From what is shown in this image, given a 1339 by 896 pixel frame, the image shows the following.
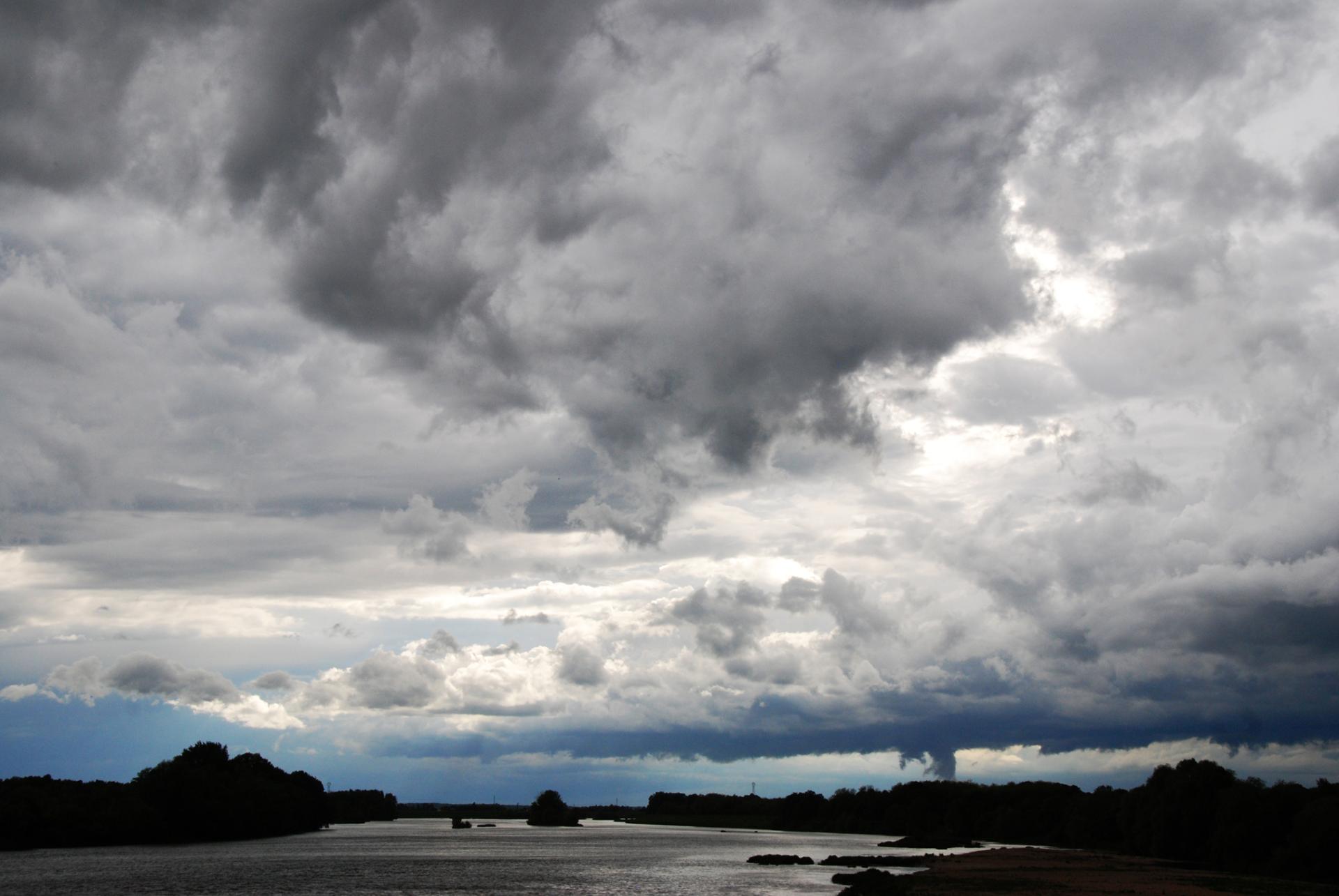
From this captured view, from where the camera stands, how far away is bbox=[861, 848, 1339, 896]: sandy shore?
307ft

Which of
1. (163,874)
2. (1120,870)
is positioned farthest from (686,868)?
(163,874)

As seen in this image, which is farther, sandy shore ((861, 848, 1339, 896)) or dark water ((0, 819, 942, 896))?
dark water ((0, 819, 942, 896))

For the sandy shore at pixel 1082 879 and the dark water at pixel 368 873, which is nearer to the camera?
the sandy shore at pixel 1082 879

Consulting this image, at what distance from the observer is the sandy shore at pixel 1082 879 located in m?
93.5

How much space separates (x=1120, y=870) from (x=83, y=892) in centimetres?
10976

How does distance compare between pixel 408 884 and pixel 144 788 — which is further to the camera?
pixel 144 788

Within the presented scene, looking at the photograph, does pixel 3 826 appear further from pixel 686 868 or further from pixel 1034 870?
pixel 1034 870

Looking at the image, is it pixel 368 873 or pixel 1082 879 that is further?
pixel 368 873

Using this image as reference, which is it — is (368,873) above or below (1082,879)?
below

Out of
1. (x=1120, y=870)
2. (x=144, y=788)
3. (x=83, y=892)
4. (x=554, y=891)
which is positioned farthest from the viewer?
(x=144, y=788)

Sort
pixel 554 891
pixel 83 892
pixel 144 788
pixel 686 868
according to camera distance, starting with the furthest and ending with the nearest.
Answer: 1. pixel 144 788
2. pixel 686 868
3. pixel 554 891
4. pixel 83 892

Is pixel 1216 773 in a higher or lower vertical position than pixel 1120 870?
higher

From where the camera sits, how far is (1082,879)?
350 feet

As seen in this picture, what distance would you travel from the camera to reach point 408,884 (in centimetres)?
11562
